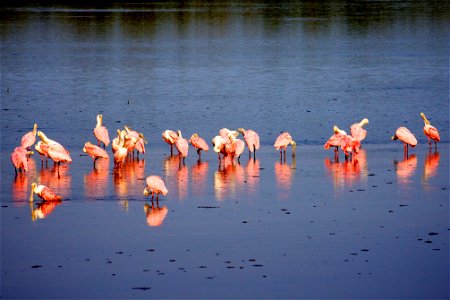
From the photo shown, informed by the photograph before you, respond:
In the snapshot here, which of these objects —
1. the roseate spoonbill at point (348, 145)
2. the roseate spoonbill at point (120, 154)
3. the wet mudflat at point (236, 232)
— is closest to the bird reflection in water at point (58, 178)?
the wet mudflat at point (236, 232)

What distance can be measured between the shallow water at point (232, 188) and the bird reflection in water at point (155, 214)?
1.7 inches

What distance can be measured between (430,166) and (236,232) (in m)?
4.65

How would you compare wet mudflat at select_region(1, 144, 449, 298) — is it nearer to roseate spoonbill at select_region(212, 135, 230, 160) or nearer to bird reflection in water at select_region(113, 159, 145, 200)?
bird reflection in water at select_region(113, 159, 145, 200)

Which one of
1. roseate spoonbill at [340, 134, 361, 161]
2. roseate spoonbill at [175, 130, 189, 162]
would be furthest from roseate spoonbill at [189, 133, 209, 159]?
roseate spoonbill at [340, 134, 361, 161]

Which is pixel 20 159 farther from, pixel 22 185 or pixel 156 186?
pixel 156 186

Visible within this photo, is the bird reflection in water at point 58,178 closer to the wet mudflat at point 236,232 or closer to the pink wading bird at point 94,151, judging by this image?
the wet mudflat at point 236,232

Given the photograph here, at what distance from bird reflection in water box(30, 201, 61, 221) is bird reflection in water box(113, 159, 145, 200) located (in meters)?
0.80

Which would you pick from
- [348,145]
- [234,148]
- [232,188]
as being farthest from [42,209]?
[348,145]

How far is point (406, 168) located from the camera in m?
14.4

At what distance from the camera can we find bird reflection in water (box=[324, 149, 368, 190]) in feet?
44.0

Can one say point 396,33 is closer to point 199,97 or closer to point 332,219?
point 199,97

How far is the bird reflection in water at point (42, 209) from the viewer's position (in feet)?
38.0

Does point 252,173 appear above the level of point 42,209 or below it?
above

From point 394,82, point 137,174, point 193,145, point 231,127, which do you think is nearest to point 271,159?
point 193,145
